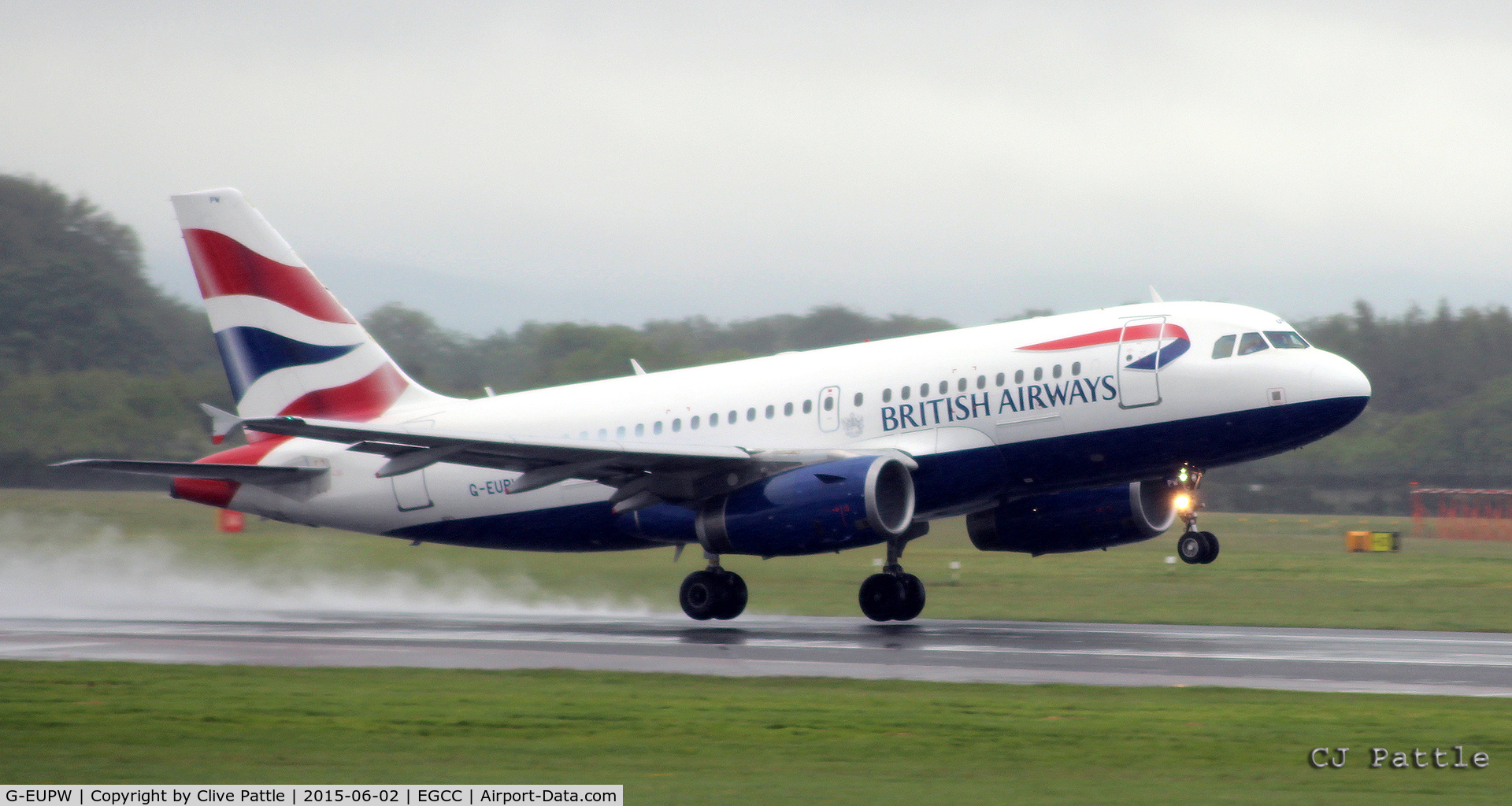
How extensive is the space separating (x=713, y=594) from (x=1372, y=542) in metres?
25.9

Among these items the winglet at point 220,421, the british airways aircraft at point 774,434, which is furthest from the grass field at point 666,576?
the winglet at point 220,421

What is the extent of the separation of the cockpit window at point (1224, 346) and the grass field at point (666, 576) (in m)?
5.34

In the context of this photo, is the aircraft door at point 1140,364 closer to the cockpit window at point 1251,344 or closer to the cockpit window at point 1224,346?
the cockpit window at point 1224,346

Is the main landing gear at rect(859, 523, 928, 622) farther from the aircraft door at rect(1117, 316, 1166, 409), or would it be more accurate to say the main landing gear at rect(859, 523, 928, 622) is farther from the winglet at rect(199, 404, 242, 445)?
the winglet at rect(199, 404, 242, 445)

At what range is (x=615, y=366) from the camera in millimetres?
58062

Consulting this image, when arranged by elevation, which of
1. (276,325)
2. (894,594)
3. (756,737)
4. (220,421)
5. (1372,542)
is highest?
(276,325)

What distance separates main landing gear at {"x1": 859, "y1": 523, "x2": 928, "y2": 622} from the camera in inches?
1049

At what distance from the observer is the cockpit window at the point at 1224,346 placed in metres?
23.2

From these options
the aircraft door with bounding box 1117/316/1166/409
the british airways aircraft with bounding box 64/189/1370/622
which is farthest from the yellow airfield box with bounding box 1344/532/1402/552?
the aircraft door with bounding box 1117/316/1166/409

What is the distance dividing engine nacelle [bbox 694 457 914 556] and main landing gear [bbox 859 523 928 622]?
10.8ft

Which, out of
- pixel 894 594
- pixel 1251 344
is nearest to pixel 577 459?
pixel 894 594

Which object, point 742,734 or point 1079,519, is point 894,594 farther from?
point 742,734

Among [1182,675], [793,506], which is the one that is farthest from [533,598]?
[1182,675]

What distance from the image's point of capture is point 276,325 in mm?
29656
